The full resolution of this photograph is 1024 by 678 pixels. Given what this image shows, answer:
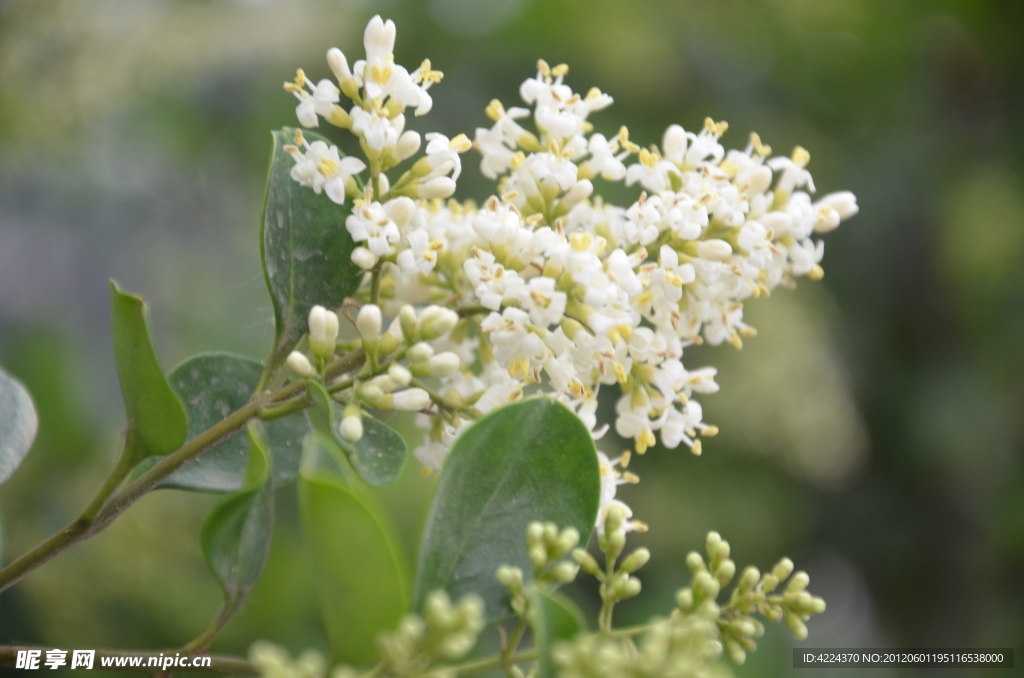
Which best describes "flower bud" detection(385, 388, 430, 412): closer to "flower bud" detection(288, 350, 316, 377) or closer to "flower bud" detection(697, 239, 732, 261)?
"flower bud" detection(288, 350, 316, 377)

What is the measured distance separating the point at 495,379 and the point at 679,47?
2102 mm

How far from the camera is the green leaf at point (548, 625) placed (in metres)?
0.44

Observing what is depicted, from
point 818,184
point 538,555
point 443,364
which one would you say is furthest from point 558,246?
point 818,184

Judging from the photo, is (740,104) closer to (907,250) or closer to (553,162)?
(907,250)

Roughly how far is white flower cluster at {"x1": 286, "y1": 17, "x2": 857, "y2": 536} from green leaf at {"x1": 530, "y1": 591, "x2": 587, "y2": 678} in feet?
0.60

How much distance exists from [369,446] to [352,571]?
0.38ft

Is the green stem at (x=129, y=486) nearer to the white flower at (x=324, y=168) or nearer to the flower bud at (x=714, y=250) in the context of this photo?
the white flower at (x=324, y=168)

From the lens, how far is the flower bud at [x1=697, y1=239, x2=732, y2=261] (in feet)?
2.09

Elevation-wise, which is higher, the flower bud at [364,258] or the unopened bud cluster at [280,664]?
the flower bud at [364,258]

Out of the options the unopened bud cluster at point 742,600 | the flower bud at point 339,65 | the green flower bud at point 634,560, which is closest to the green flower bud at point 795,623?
the unopened bud cluster at point 742,600

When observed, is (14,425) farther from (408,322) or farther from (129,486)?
(408,322)

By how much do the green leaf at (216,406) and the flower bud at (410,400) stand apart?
16cm

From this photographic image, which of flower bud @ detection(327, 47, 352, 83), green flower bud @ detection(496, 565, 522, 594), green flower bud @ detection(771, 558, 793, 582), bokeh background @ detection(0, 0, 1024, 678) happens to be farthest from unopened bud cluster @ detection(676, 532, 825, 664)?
bokeh background @ detection(0, 0, 1024, 678)

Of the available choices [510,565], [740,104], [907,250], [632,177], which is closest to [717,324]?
[632,177]
